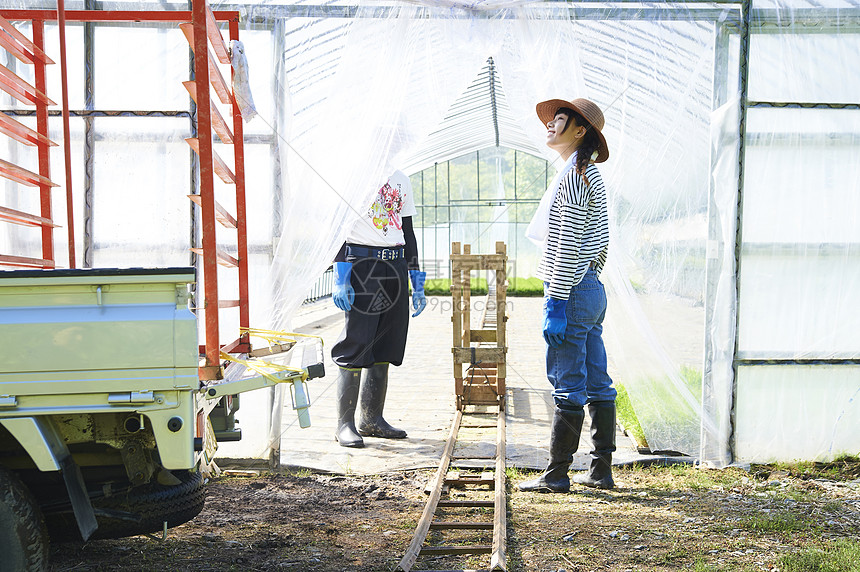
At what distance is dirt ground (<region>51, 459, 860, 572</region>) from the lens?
9.68ft

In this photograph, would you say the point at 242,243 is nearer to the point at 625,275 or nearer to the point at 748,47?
the point at 625,275

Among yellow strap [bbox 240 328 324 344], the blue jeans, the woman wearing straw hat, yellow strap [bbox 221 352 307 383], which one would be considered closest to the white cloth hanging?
yellow strap [bbox 240 328 324 344]

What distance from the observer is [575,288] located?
12.4 ft

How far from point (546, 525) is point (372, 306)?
1998 mm

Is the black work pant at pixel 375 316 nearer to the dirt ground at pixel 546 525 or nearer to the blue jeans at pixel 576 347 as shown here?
the dirt ground at pixel 546 525

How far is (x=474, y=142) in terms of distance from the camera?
18953mm

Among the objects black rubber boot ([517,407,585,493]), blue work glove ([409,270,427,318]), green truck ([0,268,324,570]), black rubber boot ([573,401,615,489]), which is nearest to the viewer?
green truck ([0,268,324,570])

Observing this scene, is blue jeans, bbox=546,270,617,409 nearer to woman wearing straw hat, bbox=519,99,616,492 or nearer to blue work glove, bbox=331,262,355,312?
woman wearing straw hat, bbox=519,99,616,492

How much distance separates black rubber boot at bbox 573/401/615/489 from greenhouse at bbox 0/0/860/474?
646mm

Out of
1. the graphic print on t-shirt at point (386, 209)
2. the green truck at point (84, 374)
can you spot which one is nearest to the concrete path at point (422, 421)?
the graphic print on t-shirt at point (386, 209)

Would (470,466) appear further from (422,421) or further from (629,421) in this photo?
(629,421)

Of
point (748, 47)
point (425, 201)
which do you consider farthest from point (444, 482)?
point (425, 201)

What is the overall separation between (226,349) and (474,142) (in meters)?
16.5

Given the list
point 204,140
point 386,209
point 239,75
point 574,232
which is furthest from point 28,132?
point 574,232
